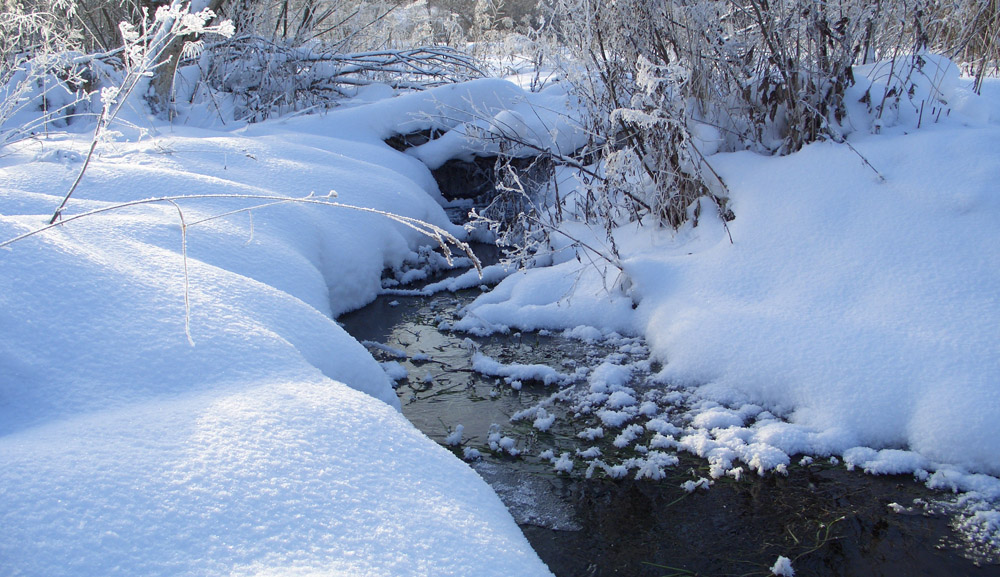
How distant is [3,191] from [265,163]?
191cm

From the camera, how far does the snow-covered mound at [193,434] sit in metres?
1.43

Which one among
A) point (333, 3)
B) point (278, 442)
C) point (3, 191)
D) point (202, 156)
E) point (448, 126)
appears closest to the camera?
point (278, 442)

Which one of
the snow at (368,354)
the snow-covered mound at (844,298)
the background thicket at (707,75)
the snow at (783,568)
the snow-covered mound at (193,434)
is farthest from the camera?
the background thicket at (707,75)

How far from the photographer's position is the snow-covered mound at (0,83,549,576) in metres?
1.43

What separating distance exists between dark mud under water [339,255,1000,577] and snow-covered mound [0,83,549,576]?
1.39 feet

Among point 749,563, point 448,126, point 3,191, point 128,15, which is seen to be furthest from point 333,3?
point 749,563

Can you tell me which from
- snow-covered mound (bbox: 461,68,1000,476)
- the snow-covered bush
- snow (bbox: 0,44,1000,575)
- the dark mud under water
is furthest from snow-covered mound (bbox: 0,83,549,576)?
the snow-covered bush

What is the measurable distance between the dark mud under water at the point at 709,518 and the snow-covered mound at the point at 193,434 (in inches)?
16.7

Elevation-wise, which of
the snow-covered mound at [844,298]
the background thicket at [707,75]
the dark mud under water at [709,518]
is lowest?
the dark mud under water at [709,518]

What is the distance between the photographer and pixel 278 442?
182 centimetres

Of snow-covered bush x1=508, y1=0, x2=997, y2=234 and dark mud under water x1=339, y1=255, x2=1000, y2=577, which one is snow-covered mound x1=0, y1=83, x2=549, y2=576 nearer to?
→ dark mud under water x1=339, y1=255, x2=1000, y2=577

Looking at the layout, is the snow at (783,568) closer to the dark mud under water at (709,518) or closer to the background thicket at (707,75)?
the dark mud under water at (709,518)

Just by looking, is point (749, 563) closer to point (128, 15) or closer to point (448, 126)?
point (448, 126)

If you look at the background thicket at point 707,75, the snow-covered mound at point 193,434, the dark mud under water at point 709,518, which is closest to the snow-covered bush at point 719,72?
the background thicket at point 707,75
